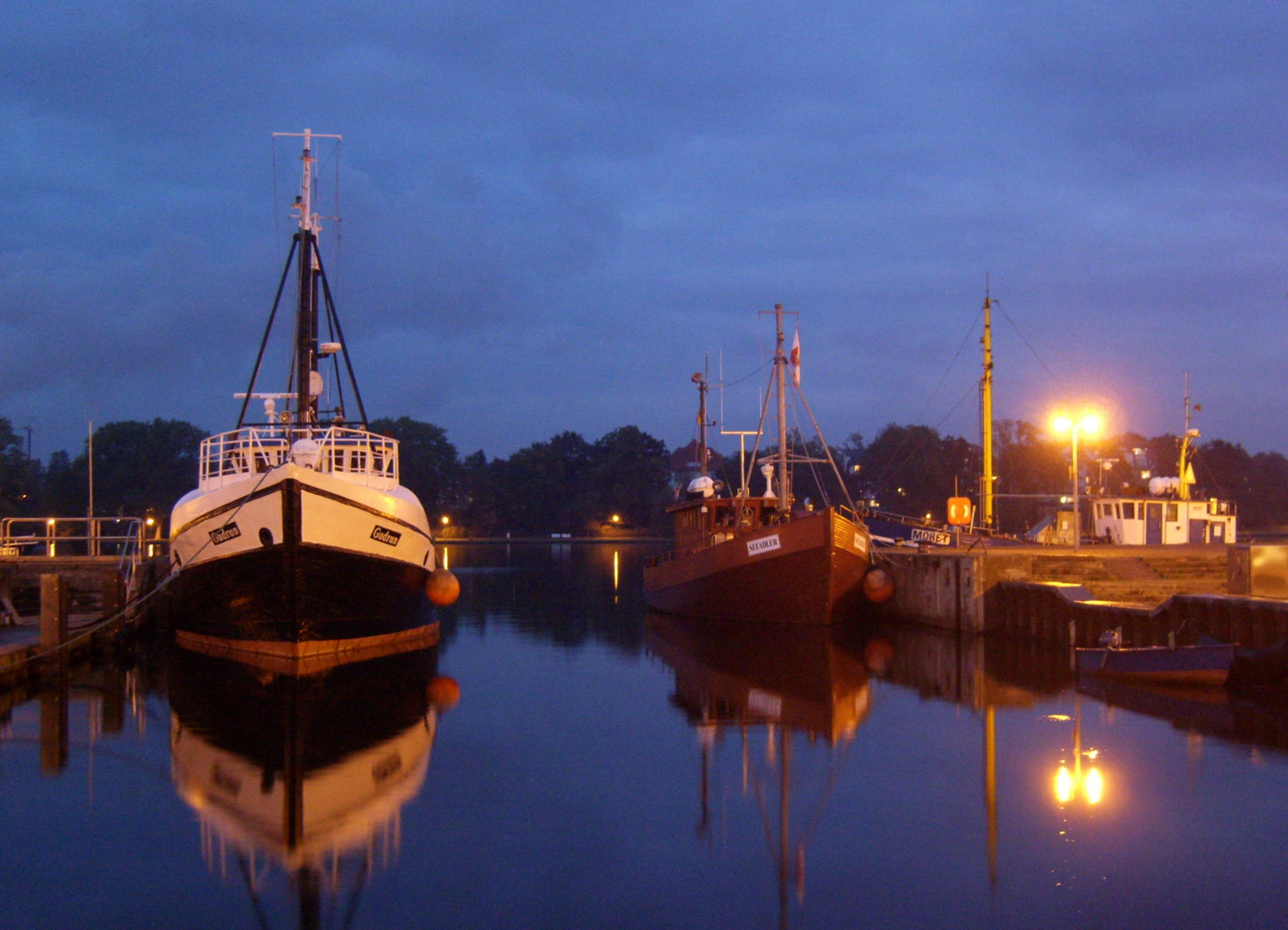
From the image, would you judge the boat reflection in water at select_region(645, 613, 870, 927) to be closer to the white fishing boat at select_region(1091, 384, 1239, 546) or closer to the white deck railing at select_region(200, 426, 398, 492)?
the white deck railing at select_region(200, 426, 398, 492)

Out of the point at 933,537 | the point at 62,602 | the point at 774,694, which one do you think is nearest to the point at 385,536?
the point at 62,602

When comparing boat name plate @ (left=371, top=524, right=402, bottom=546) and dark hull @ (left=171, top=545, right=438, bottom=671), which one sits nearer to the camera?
dark hull @ (left=171, top=545, right=438, bottom=671)

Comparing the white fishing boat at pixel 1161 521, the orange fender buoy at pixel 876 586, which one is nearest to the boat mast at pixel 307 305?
the orange fender buoy at pixel 876 586

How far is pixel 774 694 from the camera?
52.2ft

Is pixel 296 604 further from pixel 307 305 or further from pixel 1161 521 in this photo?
pixel 1161 521

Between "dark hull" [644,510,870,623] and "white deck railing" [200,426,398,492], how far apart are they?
26.1 feet

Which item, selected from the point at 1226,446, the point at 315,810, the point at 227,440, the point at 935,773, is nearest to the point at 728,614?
the point at 227,440

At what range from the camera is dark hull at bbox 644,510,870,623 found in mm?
22297

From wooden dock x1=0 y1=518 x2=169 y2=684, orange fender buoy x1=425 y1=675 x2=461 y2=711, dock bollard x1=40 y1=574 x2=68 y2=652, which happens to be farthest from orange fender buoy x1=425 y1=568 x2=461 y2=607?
dock bollard x1=40 y1=574 x2=68 y2=652

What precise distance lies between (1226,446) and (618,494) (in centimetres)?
5338

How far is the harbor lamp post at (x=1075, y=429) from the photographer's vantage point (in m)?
21.5

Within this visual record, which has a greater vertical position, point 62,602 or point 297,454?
point 297,454

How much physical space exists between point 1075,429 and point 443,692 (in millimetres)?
14325

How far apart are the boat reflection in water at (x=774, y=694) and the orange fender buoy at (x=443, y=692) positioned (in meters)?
3.31
